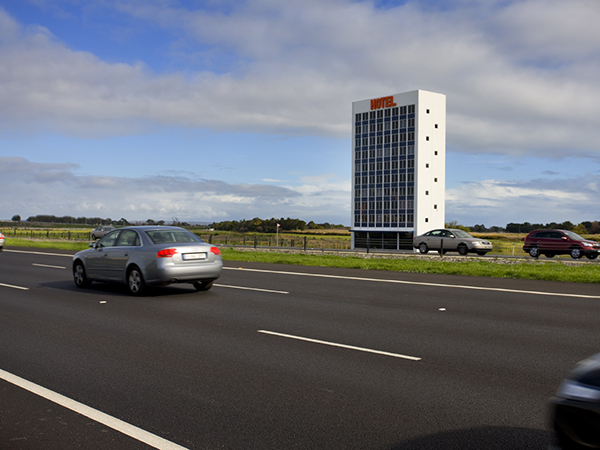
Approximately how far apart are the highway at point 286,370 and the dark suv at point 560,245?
19.9 metres

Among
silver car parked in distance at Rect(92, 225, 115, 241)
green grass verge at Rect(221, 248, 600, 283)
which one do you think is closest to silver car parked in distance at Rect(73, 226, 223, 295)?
green grass verge at Rect(221, 248, 600, 283)

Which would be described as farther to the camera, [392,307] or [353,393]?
[392,307]

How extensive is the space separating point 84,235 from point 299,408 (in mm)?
68105

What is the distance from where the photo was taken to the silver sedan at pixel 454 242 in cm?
3284

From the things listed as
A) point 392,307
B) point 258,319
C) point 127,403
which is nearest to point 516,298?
point 392,307

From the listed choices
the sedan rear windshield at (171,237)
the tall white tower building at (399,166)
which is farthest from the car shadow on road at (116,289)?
the tall white tower building at (399,166)

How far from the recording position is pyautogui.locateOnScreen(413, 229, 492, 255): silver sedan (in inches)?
1293

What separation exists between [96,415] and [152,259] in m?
7.13

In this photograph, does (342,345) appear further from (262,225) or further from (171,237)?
(262,225)

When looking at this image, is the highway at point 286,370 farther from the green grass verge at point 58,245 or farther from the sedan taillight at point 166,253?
the green grass verge at point 58,245

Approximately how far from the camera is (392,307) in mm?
10250

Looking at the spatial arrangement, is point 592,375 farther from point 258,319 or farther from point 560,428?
point 258,319

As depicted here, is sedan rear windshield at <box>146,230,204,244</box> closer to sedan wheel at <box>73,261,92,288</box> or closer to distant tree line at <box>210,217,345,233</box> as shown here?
sedan wheel at <box>73,261,92,288</box>

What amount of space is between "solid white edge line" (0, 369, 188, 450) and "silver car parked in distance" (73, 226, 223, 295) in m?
5.78
